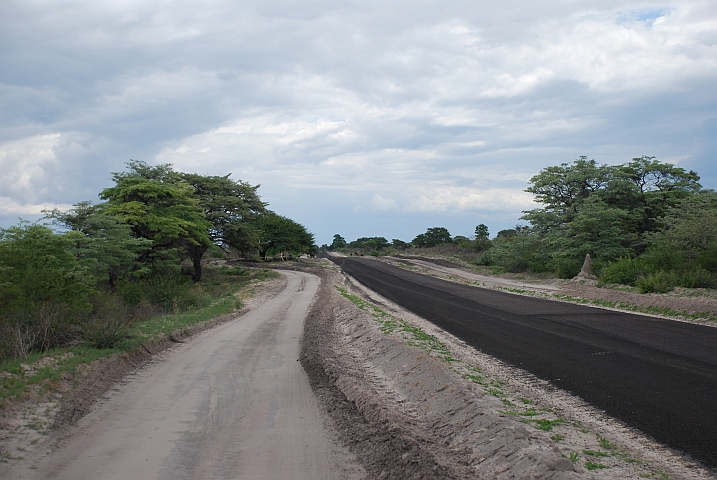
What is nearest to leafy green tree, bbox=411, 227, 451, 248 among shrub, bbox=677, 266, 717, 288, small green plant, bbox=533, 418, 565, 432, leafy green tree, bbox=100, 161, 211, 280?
leafy green tree, bbox=100, 161, 211, 280

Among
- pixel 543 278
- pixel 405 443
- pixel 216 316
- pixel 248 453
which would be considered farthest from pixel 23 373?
pixel 543 278

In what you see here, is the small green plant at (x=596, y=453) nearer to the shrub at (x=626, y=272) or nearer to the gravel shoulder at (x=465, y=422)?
the gravel shoulder at (x=465, y=422)

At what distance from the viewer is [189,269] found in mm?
48781

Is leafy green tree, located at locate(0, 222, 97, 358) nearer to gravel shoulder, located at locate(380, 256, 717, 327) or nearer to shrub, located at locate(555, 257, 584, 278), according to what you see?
gravel shoulder, located at locate(380, 256, 717, 327)

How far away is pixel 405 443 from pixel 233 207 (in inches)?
1742

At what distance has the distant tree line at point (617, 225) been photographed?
28062mm

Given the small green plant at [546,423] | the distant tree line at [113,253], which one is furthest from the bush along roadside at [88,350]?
the small green plant at [546,423]

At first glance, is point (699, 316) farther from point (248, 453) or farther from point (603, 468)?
point (248, 453)

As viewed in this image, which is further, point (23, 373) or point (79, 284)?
point (79, 284)

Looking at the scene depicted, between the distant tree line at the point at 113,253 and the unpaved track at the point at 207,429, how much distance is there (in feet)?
11.7

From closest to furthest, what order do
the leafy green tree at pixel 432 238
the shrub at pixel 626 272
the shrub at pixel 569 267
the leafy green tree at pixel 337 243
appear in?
the shrub at pixel 626 272 → the shrub at pixel 569 267 → the leafy green tree at pixel 432 238 → the leafy green tree at pixel 337 243

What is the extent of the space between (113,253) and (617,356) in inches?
943

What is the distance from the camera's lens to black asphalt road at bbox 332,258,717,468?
23.1ft

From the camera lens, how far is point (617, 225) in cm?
3778
